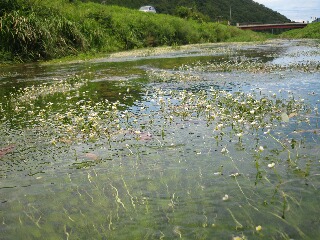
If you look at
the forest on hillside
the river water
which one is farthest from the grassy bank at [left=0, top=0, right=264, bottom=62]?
the forest on hillside

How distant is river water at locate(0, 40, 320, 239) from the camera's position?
13.3 feet

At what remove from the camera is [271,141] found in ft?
21.4

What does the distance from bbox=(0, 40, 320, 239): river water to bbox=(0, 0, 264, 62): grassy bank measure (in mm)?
15444

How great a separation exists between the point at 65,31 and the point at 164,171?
24.2 metres

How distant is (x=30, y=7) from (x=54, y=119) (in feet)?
68.0

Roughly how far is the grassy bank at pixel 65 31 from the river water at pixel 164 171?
1544cm

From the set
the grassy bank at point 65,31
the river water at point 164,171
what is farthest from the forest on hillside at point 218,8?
the river water at point 164,171

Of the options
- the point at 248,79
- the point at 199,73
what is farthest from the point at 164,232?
the point at 199,73

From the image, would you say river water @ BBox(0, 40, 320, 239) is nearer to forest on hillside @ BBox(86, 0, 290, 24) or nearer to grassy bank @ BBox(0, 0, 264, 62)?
grassy bank @ BBox(0, 0, 264, 62)

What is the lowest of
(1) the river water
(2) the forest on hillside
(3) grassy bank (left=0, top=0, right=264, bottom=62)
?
(1) the river water

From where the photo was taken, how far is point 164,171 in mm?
5512

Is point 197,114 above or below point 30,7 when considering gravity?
below

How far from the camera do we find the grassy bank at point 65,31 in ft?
78.9

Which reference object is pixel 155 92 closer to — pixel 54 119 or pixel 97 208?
pixel 54 119
